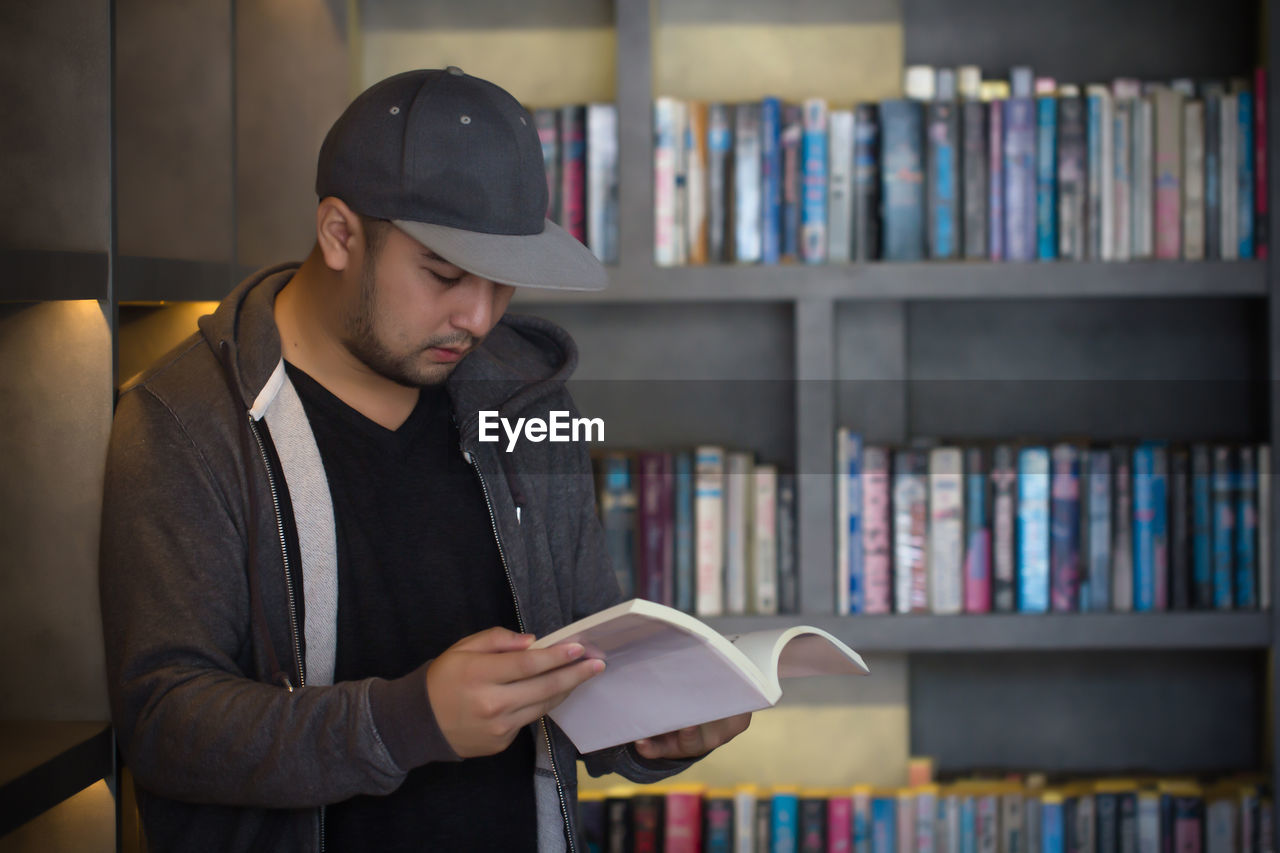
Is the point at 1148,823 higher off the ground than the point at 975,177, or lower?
lower

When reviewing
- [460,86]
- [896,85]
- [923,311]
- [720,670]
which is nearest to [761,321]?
[923,311]

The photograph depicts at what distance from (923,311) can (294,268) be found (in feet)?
4.33

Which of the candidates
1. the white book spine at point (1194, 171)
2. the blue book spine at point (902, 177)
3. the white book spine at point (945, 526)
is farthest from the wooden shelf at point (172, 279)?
the white book spine at point (1194, 171)

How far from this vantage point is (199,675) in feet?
2.89

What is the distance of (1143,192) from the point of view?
188cm

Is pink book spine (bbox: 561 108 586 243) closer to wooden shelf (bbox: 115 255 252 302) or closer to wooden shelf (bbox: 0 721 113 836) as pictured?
wooden shelf (bbox: 115 255 252 302)

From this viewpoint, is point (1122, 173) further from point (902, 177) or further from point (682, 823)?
point (682, 823)

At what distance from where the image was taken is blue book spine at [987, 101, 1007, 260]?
188cm

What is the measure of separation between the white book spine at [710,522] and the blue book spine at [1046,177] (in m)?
0.65

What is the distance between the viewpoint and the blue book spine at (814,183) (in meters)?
1.88

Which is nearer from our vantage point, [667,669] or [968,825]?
[667,669]

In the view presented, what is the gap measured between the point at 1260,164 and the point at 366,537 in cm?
160

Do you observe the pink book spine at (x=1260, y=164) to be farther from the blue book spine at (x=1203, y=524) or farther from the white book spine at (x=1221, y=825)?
the white book spine at (x=1221, y=825)

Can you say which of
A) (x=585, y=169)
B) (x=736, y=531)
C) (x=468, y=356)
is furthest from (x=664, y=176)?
(x=468, y=356)
